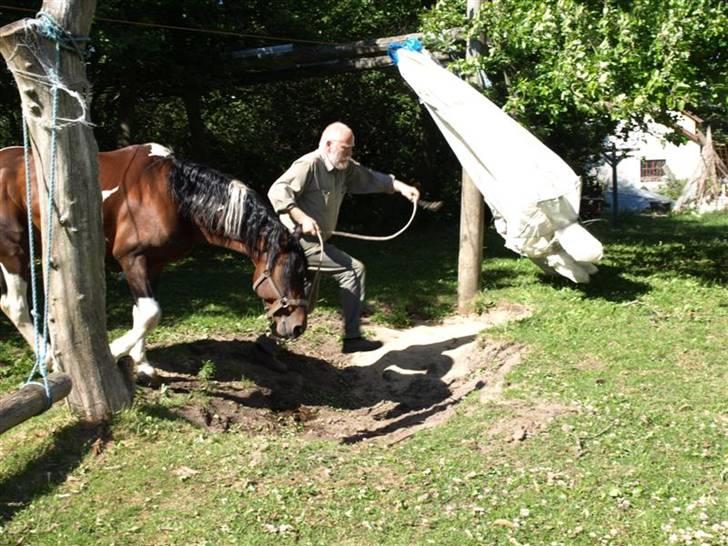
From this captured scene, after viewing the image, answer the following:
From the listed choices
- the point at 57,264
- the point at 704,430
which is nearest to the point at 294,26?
the point at 57,264

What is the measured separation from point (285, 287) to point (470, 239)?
3.50 metres

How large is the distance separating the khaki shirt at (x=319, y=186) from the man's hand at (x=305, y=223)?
0.11 m

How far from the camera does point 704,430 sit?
4914mm

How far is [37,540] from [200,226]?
266 centimetres

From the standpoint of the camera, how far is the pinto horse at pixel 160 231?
566 centimetres

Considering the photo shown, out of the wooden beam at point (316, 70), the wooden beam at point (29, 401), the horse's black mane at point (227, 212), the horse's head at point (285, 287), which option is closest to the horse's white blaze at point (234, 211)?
the horse's black mane at point (227, 212)

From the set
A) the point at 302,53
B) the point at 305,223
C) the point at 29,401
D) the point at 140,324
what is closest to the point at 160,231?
the point at 140,324

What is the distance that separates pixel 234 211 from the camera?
229 inches

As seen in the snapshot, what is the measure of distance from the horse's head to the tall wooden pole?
3265 millimetres

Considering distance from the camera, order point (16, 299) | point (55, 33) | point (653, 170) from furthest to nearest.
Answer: point (653, 170) → point (16, 299) → point (55, 33)

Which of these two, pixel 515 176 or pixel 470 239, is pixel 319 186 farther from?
pixel 470 239

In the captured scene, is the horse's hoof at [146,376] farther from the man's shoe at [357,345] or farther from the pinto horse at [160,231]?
the man's shoe at [357,345]

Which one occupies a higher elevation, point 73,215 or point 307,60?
point 307,60

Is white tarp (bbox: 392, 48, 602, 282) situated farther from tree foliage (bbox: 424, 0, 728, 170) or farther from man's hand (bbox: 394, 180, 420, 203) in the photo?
man's hand (bbox: 394, 180, 420, 203)
